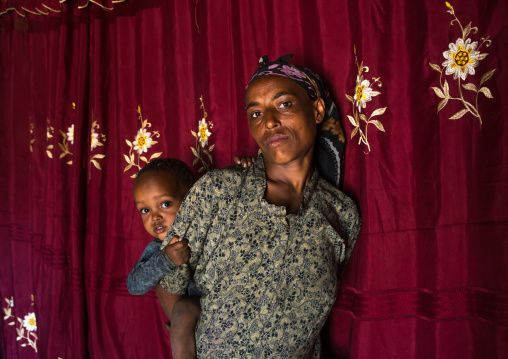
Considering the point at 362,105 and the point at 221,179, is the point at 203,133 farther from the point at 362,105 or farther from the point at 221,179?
the point at 362,105

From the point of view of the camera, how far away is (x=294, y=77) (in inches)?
46.6

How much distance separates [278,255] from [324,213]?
0.20 metres

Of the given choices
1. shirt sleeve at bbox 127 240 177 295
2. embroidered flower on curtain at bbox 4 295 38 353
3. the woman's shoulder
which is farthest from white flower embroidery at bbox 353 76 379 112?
embroidered flower on curtain at bbox 4 295 38 353

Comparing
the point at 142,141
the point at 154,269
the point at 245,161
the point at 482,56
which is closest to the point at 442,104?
the point at 482,56

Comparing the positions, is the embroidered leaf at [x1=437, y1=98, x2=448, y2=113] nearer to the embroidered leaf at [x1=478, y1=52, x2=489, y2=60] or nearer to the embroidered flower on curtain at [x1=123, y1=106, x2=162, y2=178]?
the embroidered leaf at [x1=478, y1=52, x2=489, y2=60]

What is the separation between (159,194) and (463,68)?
1.05m

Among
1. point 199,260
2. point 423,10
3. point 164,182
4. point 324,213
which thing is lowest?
point 199,260

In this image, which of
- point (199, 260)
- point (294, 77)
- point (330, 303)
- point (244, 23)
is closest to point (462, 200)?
point (330, 303)

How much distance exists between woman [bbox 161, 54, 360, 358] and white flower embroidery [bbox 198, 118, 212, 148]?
463 millimetres

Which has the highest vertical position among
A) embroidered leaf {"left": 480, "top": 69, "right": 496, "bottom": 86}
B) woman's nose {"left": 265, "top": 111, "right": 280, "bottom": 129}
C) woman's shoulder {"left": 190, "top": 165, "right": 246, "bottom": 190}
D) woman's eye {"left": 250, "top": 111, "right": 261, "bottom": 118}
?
embroidered leaf {"left": 480, "top": 69, "right": 496, "bottom": 86}

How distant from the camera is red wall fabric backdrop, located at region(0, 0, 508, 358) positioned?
110 cm

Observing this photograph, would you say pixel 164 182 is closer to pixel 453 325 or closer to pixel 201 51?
pixel 201 51

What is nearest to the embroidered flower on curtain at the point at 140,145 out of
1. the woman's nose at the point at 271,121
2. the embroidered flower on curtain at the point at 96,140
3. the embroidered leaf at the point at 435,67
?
the embroidered flower on curtain at the point at 96,140

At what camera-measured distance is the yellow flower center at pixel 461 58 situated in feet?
3.57
